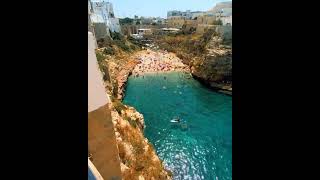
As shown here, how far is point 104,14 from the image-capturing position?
1499 cm

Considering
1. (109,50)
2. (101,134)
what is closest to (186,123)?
(109,50)

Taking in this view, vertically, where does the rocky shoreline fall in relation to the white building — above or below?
below

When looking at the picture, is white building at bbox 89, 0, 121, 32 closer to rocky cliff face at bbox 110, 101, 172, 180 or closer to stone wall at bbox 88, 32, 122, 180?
rocky cliff face at bbox 110, 101, 172, 180

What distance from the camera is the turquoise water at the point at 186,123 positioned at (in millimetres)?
11242

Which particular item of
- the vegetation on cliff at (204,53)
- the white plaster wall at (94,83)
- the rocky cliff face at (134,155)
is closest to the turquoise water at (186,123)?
the vegetation on cliff at (204,53)

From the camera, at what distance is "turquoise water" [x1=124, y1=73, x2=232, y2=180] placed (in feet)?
36.9

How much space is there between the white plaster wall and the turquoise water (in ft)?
23.7

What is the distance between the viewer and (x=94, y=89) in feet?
11.8

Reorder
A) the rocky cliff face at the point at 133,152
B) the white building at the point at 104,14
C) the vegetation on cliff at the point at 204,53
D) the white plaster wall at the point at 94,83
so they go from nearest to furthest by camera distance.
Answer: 1. the white plaster wall at the point at 94,83
2. the rocky cliff face at the point at 133,152
3. the white building at the point at 104,14
4. the vegetation on cliff at the point at 204,53

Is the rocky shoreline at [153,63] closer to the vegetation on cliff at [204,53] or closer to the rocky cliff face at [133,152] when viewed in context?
the vegetation on cliff at [204,53]

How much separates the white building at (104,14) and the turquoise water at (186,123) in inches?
114

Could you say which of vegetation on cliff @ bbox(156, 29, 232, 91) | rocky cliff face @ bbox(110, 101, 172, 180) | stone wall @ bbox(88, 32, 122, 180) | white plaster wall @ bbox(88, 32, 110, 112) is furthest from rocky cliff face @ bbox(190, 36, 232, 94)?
white plaster wall @ bbox(88, 32, 110, 112)

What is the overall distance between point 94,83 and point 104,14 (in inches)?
474
